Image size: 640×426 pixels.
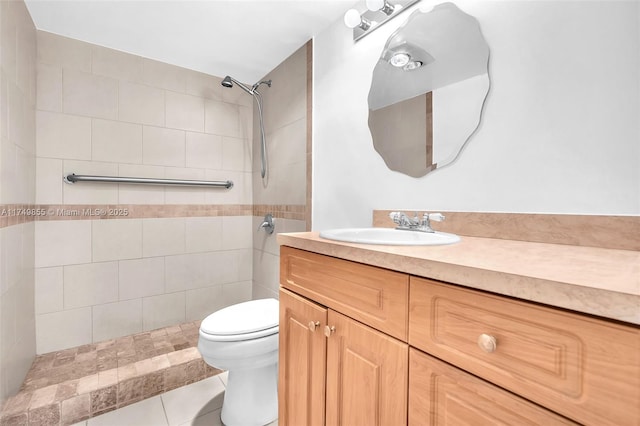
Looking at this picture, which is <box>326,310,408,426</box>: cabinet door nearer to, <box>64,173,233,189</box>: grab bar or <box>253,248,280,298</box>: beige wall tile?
<box>253,248,280,298</box>: beige wall tile

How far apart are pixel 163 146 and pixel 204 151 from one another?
0.97ft

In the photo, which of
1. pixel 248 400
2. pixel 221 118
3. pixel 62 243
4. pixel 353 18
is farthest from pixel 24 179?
pixel 353 18

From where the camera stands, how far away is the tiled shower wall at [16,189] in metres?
1.32

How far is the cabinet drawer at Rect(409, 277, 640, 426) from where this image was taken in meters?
0.40

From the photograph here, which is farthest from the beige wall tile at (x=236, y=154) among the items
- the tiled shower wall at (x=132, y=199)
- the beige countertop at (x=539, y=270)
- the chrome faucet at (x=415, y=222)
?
the beige countertop at (x=539, y=270)

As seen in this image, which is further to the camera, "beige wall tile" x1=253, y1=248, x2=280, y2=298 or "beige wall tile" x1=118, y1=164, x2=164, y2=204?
"beige wall tile" x1=253, y1=248, x2=280, y2=298

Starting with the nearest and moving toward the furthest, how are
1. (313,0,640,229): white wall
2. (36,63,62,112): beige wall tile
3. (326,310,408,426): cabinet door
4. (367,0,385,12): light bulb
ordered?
(326,310,408,426): cabinet door, (313,0,640,229): white wall, (367,0,385,12): light bulb, (36,63,62,112): beige wall tile

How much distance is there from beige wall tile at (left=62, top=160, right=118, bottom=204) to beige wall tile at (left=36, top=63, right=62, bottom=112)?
348mm

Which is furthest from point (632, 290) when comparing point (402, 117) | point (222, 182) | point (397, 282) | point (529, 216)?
point (222, 182)

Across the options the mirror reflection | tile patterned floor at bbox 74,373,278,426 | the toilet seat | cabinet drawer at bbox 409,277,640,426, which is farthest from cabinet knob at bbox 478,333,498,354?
tile patterned floor at bbox 74,373,278,426

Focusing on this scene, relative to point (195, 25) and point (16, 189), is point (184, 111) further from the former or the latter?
point (16, 189)

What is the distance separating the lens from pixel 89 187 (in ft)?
6.61

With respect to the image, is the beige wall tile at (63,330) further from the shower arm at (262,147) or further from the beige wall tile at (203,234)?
the shower arm at (262,147)

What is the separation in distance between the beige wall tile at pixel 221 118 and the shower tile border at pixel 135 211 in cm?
62
